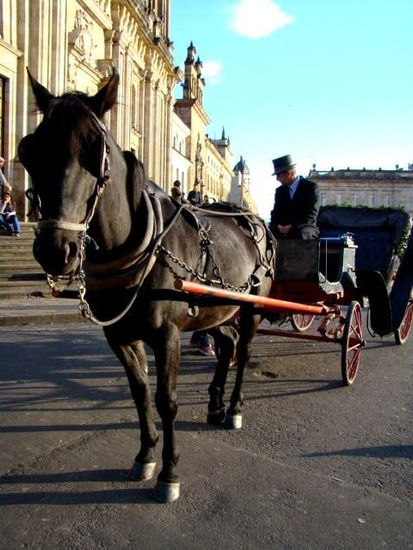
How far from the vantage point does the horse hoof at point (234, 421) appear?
4.48 m

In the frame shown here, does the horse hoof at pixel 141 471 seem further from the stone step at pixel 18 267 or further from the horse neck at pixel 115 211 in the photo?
the stone step at pixel 18 267

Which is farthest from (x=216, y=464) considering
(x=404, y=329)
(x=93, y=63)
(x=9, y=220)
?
(x=93, y=63)

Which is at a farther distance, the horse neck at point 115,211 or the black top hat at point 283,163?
the black top hat at point 283,163

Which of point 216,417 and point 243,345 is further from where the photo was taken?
point 243,345

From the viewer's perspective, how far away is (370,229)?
8.54 metres

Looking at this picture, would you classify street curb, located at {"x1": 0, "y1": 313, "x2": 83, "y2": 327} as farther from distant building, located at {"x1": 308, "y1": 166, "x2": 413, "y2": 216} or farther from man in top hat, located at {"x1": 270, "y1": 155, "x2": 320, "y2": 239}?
distant building, located at {"x1": 308, "y1": 166, "x2": 413, "y2": 216}

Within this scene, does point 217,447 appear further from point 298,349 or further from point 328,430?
point 298,349

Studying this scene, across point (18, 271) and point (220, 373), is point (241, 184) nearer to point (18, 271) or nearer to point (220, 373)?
point (18, 271)

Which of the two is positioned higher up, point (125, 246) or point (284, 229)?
point (284, 229)

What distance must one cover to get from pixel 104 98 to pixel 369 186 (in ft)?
353

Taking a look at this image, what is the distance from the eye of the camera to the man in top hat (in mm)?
5875

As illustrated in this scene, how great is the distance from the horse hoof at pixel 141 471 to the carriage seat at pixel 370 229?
5478 mm

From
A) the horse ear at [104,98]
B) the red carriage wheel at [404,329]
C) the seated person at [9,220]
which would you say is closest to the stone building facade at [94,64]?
the horse ear at [104,98]

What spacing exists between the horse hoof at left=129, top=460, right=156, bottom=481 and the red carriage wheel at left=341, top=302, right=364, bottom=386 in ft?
9.26
